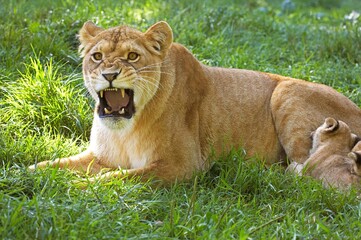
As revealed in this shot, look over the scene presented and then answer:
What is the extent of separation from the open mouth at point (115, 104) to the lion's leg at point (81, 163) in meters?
0.40

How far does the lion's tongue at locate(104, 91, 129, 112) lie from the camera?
17.0ft

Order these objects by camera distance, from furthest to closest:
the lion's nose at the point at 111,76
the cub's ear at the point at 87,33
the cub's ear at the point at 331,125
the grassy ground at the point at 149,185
Answer: the cub's ear at the point at 331,125 < the cub's ear at the point at 87,33 < the lion's nose at the point at 111,76 < the grassy ground at the point at 149,185

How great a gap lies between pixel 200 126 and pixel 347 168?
3.55 ft

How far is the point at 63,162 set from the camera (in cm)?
537

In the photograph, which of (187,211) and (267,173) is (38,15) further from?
(187,211)

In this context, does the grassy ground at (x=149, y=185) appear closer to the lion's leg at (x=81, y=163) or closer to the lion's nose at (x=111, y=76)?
the lion's leg at (x=81, y=163)

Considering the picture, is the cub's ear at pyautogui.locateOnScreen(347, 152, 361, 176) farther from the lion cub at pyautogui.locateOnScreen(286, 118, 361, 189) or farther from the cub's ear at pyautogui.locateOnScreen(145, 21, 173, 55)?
the cub's ear at pyautogui.locateOnScreen(145, 21, 173, 55)

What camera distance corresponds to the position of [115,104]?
521cm

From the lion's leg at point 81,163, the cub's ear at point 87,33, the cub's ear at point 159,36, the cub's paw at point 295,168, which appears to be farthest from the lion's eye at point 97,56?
the cub's paw at point 295,168

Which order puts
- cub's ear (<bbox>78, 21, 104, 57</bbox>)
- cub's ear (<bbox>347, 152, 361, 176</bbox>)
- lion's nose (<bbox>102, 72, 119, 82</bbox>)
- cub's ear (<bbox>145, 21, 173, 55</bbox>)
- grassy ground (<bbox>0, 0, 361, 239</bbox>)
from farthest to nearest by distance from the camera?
1. cub's ear (<bbox>78, 21, 104, 57</bbox>)
2. cub's ear (<bbox>145, 21, 173, 55</bbox>)
3. cub's ear (<bbox>347, 152, 361, 176</bbox>)
4. lion's nose (<bbox>102, 72, 119, 82</bbox>)
5. grassy ground (<bbox>0, 0, 361, 239</bbox>)

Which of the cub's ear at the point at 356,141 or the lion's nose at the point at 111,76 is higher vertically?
the lion's nose at the point at 111,76

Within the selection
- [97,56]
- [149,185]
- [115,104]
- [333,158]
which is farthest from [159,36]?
[333,158]

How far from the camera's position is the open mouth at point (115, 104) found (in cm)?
518

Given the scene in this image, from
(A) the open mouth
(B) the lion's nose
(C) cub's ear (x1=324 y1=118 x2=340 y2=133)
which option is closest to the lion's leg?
(A) the open mouth
